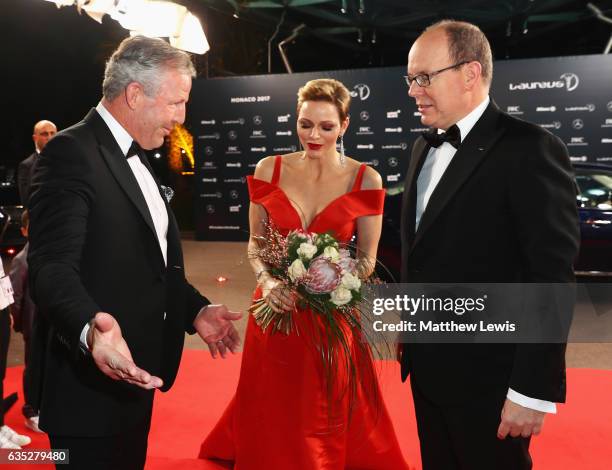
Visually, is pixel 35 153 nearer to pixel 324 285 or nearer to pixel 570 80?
pixel 324 285

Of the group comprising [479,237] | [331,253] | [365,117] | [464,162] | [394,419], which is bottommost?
[394,419]

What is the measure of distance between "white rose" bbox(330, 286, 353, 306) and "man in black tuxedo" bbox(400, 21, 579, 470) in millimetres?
207

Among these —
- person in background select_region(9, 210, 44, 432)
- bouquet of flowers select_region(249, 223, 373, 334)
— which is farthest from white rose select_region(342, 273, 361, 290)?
person in background select_region(9, 210, 44, 432)

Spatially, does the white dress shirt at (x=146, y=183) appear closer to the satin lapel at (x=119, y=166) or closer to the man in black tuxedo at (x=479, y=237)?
the satin lapel at (x=119, y=166)

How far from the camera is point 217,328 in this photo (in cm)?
204

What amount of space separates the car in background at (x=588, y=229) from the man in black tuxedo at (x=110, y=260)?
15.3 feet

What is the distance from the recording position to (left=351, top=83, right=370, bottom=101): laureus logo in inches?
416

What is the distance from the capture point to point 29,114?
617 inches

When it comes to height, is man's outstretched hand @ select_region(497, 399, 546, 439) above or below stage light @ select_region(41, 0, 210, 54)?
below

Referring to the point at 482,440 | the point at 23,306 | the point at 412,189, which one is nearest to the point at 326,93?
the point at 412,189

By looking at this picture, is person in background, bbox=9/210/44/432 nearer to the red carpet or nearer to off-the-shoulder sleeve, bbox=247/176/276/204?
the red carpet

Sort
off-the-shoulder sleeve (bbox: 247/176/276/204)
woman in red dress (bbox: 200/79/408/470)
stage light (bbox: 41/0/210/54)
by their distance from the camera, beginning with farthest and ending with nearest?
stage light (bbox: 41/0/210/54)
off-the-shoulder sleeve (bbox: 247/176/276/204)
woman in red dress (bbox: 200/79/408/470)

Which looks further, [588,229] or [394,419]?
[588,229]

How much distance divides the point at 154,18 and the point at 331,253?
651 centimetres
